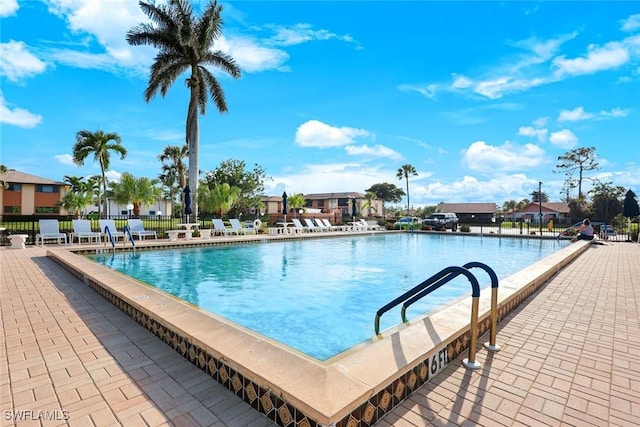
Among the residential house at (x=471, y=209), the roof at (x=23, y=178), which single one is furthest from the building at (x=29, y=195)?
the residential house at (x=471, y=209)

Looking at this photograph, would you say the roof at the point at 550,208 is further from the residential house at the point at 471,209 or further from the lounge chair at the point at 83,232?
the lounge chair at the point at 83,232

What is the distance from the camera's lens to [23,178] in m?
33.0

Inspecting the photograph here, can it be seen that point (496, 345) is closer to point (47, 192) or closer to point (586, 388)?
point (586, 388)

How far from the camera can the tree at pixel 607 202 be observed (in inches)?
1417

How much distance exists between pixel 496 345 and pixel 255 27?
12857 mm

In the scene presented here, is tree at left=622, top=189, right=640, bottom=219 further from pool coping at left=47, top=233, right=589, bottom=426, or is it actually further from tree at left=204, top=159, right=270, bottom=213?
tree at left=204, top=159, right=270, bottom=213

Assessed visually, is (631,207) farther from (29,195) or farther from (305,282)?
(29,195)

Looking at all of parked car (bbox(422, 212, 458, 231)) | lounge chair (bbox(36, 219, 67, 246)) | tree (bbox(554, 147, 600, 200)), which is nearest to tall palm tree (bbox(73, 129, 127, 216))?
lounge chair (bbox(36, 219, 67, 246))

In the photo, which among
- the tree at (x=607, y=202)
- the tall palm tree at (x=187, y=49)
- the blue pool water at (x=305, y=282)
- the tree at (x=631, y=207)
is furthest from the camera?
the tree at (x=607, y=202)

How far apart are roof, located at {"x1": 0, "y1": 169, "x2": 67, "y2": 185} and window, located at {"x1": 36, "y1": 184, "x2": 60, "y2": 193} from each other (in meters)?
0.50

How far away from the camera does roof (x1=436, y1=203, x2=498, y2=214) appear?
52.2 meters

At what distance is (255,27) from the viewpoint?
39.4 feet

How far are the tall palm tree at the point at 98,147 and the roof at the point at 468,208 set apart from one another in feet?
156

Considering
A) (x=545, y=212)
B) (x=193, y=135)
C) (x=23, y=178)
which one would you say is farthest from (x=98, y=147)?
(x=545, y=212)
